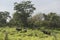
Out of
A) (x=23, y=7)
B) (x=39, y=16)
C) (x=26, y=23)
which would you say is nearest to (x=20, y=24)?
(x=26, y=23)

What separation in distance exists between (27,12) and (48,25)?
24.9 ft

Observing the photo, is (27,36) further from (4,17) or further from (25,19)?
(4,17)

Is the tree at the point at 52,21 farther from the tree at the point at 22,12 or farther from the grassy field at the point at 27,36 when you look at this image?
the grassy field at the point at 27,36

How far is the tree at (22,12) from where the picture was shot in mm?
52688

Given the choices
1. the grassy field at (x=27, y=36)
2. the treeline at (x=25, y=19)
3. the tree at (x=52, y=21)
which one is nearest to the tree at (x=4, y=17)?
the treeline at (x=25, y=19)

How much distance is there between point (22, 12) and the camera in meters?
53.9

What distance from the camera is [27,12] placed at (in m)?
53.7

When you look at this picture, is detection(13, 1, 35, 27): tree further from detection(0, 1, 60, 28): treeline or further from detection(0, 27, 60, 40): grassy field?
detection(0, 27, 60, 40): grassy field

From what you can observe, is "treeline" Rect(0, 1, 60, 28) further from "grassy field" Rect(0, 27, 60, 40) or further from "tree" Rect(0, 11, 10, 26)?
"grassy field" Rect(0, 27, 60, 40)

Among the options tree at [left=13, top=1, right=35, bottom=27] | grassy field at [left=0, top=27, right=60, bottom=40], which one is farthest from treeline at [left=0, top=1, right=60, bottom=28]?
grassy field at [left=0, top=27, right=60, bottom=40]

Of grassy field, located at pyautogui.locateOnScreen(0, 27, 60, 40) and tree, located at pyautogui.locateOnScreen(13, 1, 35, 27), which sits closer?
grassy field, located at pyautogui.locateOnScreen(0, 27, 60, 40)

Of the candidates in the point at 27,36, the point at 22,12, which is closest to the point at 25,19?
the point at 22,12

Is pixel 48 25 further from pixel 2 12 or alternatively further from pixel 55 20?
pixel 2 12

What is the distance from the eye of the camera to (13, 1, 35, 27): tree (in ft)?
173
